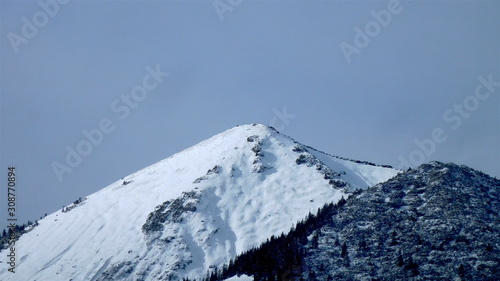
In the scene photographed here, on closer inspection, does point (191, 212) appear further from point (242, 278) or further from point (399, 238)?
point (399, 238)

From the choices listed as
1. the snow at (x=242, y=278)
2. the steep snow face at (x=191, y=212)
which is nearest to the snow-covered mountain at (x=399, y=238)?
the snow at (x=242, y=278)

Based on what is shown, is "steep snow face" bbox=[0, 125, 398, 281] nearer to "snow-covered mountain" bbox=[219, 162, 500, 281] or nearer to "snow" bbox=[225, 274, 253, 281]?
"snow-covered mountain" bbox=[219, 162, 500, 281]

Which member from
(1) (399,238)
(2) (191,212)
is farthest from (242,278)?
(2) (191,212)

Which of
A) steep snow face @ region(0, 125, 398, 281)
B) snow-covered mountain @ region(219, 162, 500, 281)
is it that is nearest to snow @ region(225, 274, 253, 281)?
snow-covered mountain @ region(219, 162, 500, 281)

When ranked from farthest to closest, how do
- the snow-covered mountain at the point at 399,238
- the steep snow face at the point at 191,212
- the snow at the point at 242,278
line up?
the steep snow face at the point at 191,212 < the snow at the point at 242,278 < the snow-covered mountain at the point at 399,238

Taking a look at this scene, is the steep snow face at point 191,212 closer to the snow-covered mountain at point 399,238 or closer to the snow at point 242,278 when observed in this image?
the snow-covered mountain at point 399,238

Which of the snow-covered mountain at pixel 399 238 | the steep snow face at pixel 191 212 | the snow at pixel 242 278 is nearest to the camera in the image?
the snow-covered mountain at pixel 399 238

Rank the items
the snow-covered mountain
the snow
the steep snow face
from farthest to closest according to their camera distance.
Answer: the steep snow face → the snow → the snow-covered mountain

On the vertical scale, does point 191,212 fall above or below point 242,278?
above
